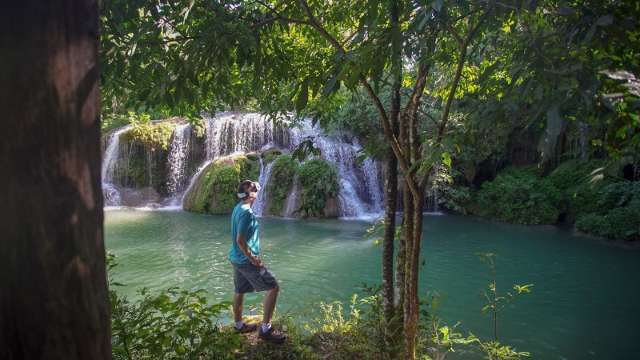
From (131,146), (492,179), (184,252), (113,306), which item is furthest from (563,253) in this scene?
(131,146)

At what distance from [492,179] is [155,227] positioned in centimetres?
1372

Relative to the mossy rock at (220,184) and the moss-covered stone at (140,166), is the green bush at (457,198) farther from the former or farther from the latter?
the moss-covered stone at (140,166)

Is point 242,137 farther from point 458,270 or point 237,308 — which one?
point 237,308

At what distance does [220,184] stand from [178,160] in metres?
3.94

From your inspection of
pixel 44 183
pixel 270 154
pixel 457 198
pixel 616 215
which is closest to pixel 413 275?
pixel 44 183

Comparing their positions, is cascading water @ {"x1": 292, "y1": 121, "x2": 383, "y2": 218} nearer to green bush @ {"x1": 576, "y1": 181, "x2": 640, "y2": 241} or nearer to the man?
green bush @ {"x1": 576, "y1": 181, "x2": 640, "y2": 241}

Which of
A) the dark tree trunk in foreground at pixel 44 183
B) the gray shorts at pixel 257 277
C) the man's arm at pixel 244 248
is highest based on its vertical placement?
the dark tree trunk in foreground at pixel 44 183

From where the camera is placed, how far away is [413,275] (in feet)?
11.7

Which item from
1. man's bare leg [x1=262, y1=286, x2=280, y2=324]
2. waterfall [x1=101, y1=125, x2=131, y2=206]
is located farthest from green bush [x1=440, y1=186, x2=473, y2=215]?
man's bare leg [x1=262, y1=286, x2=280, y2=324]

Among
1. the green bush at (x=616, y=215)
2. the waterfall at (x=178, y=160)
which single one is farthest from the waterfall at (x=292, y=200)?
the green bush at (x=616, y=215)

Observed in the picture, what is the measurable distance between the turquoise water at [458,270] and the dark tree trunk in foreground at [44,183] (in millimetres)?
4591

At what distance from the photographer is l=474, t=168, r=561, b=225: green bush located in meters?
16.4

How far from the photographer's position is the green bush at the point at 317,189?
57.3 ft

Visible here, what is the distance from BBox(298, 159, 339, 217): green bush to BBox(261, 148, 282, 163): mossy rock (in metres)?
1.96
